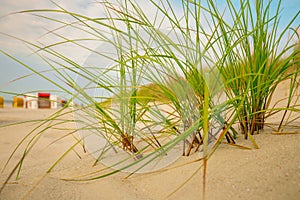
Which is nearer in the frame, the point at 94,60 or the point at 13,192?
the point at 13,192

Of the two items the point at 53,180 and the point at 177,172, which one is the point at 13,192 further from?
the point at 177,172

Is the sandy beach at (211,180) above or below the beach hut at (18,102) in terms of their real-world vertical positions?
below

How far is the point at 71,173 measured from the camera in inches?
35.0

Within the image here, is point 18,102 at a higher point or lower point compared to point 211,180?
higher

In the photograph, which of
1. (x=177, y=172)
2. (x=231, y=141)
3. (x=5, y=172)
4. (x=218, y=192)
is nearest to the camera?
(x=218, y=192)

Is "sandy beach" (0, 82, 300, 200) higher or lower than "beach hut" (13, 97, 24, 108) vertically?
lower

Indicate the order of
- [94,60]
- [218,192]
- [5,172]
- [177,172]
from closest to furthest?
[218,192] < [177,172] < [5,172] < [94,60]

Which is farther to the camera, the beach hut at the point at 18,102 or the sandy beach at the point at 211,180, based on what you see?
the beach hut at the point at 18,102

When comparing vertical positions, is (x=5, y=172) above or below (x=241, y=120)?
below

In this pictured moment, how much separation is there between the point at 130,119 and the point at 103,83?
15 centimetres

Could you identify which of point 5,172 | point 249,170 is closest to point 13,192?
point 5,172

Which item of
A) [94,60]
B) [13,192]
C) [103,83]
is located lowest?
[13,192]

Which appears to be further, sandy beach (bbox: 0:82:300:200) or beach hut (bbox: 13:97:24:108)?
beach hut (bbox: 13:97:24:108)

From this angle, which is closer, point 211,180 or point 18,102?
point 211,180
